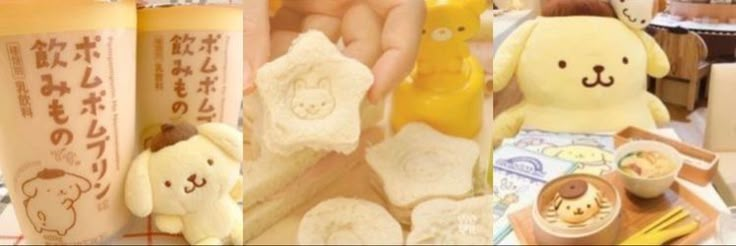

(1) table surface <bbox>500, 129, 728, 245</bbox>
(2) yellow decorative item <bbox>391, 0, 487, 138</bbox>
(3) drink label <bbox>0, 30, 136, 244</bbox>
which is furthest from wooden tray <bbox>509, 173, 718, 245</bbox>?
(3) drink label <bbox>0, 30, 136, 244</bbox>

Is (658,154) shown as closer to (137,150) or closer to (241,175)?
(241,175)

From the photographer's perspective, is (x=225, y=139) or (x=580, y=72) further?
(x=580, y=72)

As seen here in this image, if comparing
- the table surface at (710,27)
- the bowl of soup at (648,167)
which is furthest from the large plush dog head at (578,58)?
the table surface at (710,27)

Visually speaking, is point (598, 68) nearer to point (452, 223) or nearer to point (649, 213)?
point (649, 213)

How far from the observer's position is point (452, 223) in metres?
0.68

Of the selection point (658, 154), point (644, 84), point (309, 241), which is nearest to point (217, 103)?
point (309, 241)

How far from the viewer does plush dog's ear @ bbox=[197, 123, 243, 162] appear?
686mm

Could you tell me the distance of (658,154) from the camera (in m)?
0.77

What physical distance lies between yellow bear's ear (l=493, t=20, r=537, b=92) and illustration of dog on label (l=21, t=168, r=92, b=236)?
2.13 ft

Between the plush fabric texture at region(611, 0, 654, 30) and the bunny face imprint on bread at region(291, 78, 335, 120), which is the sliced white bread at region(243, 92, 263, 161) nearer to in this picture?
the bunny face imprint on bread at region(291, 78, 335, 120)

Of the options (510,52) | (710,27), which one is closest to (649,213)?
(510,52)

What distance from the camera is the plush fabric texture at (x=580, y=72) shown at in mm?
972

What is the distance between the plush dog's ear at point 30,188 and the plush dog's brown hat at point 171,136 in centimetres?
13

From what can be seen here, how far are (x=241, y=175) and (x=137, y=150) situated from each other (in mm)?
125
